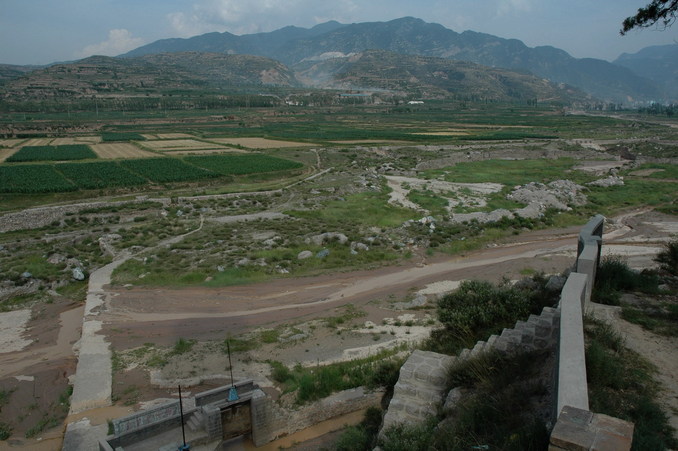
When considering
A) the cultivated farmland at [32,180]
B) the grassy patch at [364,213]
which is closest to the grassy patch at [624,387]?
the grassy patch at [364,213]

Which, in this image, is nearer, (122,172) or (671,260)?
(671,260)

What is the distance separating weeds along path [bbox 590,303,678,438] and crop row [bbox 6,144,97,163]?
210ft

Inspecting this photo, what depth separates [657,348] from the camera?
30.2 feet

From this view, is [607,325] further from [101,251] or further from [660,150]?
[660,150]

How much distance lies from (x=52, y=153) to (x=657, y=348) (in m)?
72.4

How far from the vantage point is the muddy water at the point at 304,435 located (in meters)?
11.7

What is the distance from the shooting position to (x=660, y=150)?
71000 millimetres

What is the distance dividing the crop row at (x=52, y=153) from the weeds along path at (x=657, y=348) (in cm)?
6404

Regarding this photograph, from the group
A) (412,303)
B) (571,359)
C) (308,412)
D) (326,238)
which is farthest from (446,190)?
(571,359)

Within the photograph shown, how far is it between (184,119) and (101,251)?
97.2 metres

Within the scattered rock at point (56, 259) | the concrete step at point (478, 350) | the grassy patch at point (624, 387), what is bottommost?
the scattered rock at point (56, 259)

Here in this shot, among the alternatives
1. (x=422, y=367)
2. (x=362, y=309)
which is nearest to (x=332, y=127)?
(x=362, y=309)

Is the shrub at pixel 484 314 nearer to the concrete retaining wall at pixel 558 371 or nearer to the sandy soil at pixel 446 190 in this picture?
the concrete retaining wall at pixel 558 371

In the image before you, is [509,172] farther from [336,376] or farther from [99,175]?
[336,376]
